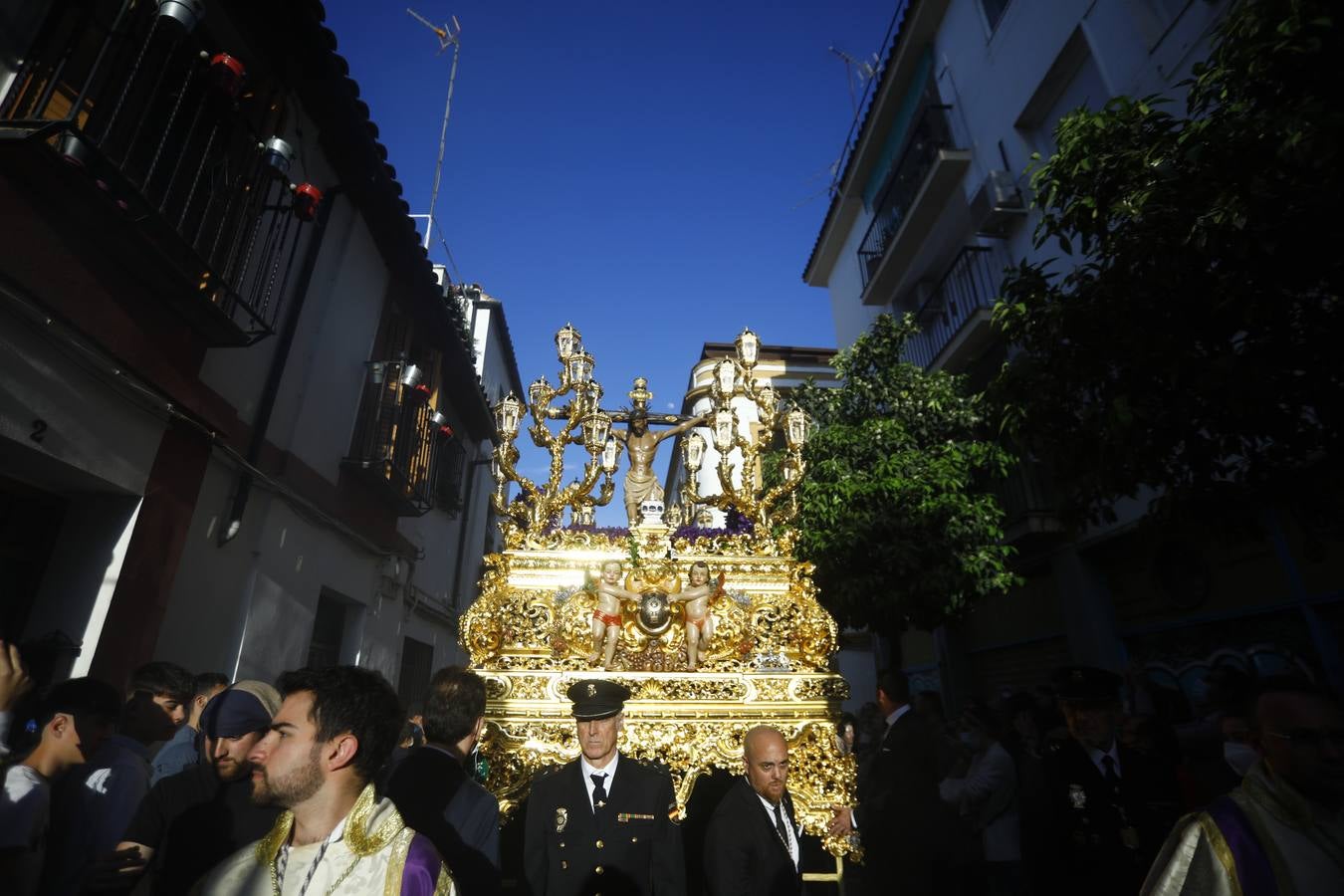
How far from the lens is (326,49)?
617 cm

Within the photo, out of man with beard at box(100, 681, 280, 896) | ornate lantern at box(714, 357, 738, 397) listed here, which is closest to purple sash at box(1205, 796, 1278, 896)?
man with beard at box(100, 681, 280, 896)

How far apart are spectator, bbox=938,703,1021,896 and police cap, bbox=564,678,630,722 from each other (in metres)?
2.68

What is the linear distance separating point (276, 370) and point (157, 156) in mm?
2695

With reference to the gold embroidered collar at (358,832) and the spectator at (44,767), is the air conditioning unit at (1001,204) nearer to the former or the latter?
the gold embroidered collar at (358,832)

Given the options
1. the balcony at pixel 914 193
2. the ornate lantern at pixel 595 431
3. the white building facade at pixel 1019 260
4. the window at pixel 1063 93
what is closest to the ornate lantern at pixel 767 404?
the ornate lantern at pixel 595 431

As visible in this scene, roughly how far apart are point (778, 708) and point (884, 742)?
2.80ft

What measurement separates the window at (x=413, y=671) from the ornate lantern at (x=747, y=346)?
742 cm

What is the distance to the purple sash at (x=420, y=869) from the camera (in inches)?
61.5

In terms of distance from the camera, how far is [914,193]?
41.4ft

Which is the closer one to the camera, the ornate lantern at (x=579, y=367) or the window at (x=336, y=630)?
the ornate lantern at (x=579, y=367)

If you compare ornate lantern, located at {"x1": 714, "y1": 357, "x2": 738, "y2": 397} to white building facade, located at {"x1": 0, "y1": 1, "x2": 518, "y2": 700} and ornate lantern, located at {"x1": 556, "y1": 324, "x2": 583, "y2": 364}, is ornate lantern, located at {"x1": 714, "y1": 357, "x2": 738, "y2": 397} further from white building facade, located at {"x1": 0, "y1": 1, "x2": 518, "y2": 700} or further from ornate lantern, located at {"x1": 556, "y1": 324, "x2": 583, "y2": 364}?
white building facade, located at {"x1": 0, "y1": 1, "x2": 518, "y2": 700}

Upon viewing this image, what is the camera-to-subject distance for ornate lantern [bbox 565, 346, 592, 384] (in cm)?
554

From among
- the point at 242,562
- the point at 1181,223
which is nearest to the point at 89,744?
the point at 242,562

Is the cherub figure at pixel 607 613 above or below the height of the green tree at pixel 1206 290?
below
